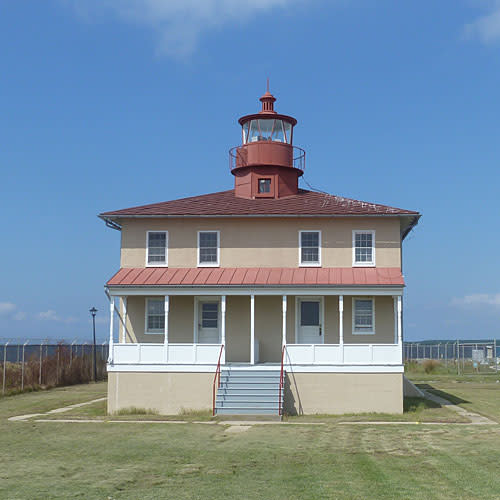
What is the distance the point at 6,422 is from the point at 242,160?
14567 mm

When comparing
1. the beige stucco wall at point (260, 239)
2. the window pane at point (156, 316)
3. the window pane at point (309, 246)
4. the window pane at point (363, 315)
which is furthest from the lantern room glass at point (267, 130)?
the window pane at point (156, 316)

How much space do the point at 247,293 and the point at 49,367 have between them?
56.3ft

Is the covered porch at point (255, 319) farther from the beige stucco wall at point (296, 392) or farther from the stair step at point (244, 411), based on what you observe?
the stair step at point (244, 411)

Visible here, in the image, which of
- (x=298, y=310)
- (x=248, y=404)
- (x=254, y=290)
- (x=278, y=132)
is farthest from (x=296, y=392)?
(x=278, y=132)

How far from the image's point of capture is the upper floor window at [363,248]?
28.3 meters

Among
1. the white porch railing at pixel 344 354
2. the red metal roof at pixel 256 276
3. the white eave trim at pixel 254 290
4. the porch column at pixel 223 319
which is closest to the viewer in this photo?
the white porch railing at pixel 344 354

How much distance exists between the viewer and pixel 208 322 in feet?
95.1

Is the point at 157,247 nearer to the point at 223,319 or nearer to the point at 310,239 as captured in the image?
the point at 223,319

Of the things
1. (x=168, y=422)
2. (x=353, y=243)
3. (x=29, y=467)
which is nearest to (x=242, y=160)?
(x=353, y=243)

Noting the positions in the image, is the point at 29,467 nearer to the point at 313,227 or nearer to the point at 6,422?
the point at 6,422

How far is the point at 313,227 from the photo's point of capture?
94.2 feet

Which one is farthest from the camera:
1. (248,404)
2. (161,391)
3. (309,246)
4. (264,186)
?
(264,186)

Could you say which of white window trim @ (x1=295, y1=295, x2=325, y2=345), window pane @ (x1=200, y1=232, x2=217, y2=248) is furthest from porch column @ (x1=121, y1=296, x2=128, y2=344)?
white window trim @ (x1=295, y1=295, x2=325, y2=345)

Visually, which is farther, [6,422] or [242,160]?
[242,160]
